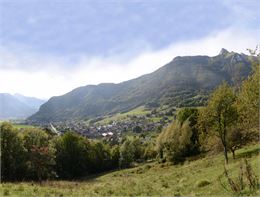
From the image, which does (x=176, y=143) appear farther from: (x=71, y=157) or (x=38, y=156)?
(x=38, y=156)

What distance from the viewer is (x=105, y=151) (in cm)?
11656

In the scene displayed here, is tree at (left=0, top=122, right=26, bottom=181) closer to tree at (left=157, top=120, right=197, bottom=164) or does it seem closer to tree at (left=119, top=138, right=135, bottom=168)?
tree at (left=157, top=120, right=197, bottom=164)

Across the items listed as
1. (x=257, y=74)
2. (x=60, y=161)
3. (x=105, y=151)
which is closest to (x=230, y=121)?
(x=257, y=74)

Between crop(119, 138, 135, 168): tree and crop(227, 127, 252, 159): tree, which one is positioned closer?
crop(227, 127, 252, 159): tree

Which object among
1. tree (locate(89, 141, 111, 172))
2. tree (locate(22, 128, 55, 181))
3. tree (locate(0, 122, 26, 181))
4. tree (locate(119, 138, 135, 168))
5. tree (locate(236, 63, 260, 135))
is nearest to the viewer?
tree (locate(236, 63, 260, 135))

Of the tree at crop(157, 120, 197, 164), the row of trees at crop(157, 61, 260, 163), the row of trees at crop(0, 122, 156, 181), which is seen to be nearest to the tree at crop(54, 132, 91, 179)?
the row of trees at crop(0, 122, 156, 181)

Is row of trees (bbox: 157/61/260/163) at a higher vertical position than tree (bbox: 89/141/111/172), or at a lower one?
higher

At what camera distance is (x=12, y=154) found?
6925cm

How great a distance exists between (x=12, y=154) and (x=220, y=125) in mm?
42687

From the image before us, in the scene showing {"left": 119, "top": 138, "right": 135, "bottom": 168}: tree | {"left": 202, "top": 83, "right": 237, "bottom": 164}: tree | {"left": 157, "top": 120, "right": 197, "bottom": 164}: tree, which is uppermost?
{"left": 202, "top": 83, "right": 237, "bottom": 164}: tree

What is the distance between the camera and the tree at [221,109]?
169ft

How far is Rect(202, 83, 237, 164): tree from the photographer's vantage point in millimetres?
51406

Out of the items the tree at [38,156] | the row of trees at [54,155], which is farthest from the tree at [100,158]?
the tree at [38,156]

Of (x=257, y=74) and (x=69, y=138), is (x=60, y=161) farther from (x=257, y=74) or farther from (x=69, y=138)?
(x=257, y=74)
